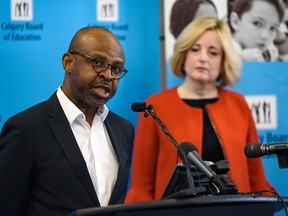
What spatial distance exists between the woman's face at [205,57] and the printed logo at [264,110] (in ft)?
1.84

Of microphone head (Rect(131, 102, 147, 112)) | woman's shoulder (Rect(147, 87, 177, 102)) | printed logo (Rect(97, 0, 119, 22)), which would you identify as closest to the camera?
microphone head (Rect(131, 102, 147, 112))

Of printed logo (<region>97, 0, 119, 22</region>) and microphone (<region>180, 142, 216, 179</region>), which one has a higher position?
printed logo (<region>97, 0, 119, 22</region>)

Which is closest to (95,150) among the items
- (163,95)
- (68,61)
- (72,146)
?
(72,146)

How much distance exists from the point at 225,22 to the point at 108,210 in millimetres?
2652

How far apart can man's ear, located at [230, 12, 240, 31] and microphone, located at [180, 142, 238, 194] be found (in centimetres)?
223

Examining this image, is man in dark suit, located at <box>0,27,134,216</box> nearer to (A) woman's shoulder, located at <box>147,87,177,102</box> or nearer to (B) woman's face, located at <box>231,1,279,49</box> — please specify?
(A) woman's shoulder, located at <box>147,87,177,102</box>

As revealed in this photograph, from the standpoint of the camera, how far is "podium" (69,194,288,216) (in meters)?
1.40

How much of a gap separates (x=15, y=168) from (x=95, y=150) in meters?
0.37

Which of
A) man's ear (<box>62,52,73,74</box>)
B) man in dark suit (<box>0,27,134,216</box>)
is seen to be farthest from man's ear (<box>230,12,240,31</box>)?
man's ear (<box>62,52,73,74</box>)

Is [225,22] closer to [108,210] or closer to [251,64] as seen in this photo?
[251,64]

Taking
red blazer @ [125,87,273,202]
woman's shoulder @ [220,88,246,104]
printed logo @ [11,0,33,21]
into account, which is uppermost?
printed logo @ [11,0,33,21]

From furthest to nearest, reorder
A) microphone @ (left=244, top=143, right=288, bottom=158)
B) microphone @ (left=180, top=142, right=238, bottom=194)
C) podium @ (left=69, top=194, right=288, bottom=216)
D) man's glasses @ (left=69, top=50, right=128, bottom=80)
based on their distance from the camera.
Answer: man's glasses @ (left=69, top=50, right=128, bottom=80), microphone @ (left=244, top=143, right=288, bottom=158), microphone @ (left=180, top=142, right=238, bottom=194), podium @ (left=69, top=194, right=288, bottom=216)

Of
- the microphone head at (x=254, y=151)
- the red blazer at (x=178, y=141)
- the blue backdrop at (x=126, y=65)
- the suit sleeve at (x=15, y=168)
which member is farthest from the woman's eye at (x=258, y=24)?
the suit sleeve at (x=15, y=168)

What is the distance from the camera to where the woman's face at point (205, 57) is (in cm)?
344
